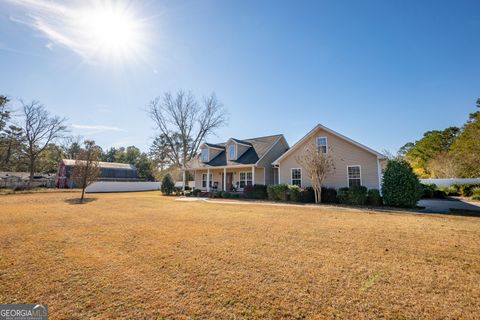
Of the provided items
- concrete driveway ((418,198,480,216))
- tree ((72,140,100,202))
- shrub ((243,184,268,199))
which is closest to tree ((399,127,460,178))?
concrete driveway ((418,198,480,216))

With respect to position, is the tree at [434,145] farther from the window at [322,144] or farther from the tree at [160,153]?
the tree at [160,153]

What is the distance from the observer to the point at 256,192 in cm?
1939

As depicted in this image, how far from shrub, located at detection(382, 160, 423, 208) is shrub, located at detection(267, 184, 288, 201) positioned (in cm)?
652

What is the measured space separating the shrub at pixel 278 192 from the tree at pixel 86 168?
55.7ft

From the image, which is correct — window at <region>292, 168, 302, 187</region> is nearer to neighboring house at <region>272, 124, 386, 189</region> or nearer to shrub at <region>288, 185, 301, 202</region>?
neighboring house at <region>272, 124, 386, 189</region>

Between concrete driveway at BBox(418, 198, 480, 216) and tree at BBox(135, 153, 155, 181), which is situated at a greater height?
tree at BBox(135, 153, 155, 181)

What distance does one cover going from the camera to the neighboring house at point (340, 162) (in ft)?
52.6

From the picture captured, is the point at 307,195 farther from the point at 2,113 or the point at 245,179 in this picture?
the point at 2,113

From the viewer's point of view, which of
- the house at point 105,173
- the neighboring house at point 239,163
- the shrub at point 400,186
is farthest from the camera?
the house at point 105,173

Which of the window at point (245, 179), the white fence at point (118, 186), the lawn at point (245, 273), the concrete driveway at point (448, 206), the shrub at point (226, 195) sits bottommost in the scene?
the lawn at point (245, 273)

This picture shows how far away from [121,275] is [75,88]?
48.6ft

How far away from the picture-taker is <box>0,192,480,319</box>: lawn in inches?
108

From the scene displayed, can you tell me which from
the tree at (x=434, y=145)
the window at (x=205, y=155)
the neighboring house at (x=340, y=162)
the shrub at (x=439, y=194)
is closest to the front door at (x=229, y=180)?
the window at (x=205, y=155)

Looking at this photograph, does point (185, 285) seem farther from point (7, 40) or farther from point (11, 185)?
point (11, 185)
